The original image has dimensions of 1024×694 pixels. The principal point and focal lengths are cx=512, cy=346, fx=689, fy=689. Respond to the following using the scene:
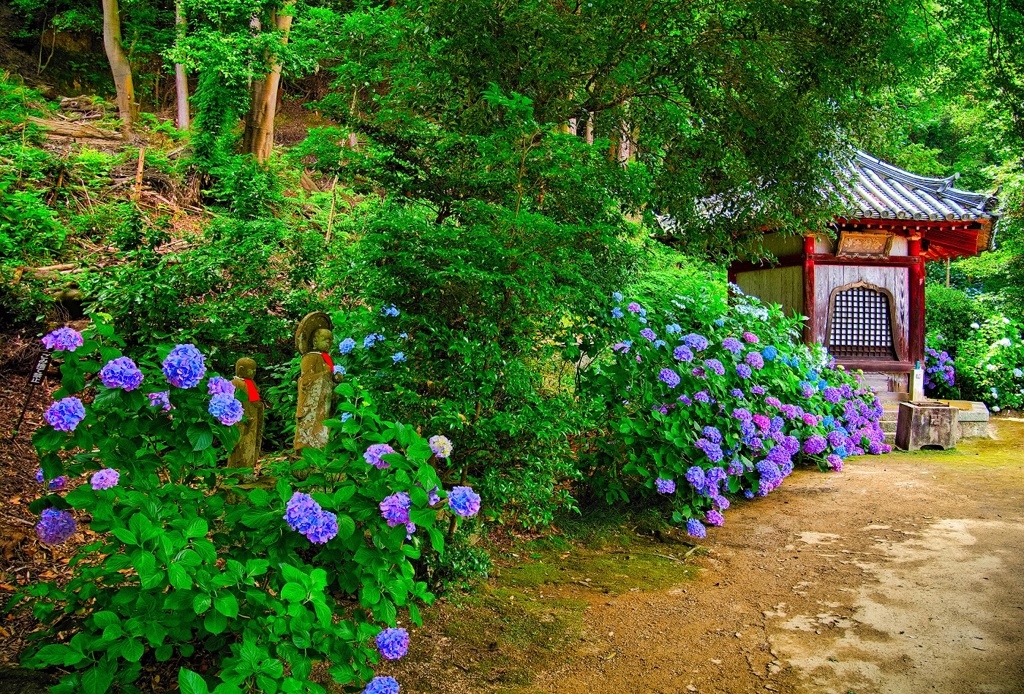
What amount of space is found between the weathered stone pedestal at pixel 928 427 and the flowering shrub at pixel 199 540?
8042mm

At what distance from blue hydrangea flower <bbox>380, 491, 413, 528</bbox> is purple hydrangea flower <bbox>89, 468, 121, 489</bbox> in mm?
810

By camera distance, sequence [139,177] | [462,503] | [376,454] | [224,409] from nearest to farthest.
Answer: [224,409], [376,454], [462,503], [139,177]

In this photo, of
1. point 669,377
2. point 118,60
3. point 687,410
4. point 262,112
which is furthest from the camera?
point 118,60

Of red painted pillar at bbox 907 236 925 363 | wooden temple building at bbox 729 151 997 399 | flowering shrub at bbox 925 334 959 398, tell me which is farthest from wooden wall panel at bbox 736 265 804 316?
flowering shrub at bbox 925 334 959 398

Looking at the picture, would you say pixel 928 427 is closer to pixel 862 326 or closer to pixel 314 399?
pixel 862 326

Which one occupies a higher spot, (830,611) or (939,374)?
(939,374)

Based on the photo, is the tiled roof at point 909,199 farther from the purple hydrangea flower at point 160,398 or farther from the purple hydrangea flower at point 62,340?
the purple hydrangea flower at point 62,340

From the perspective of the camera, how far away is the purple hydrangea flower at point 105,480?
2066 millimetres

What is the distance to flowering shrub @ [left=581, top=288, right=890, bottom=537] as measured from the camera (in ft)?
16.4

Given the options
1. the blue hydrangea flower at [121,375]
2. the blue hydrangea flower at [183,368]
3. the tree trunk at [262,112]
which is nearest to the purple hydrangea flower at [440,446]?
the blue hydrangea flower at [183,368]

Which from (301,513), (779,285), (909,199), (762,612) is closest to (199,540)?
(301,513)

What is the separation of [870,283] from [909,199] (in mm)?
1386

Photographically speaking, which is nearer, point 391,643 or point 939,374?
point 391,643

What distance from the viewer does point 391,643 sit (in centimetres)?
226
